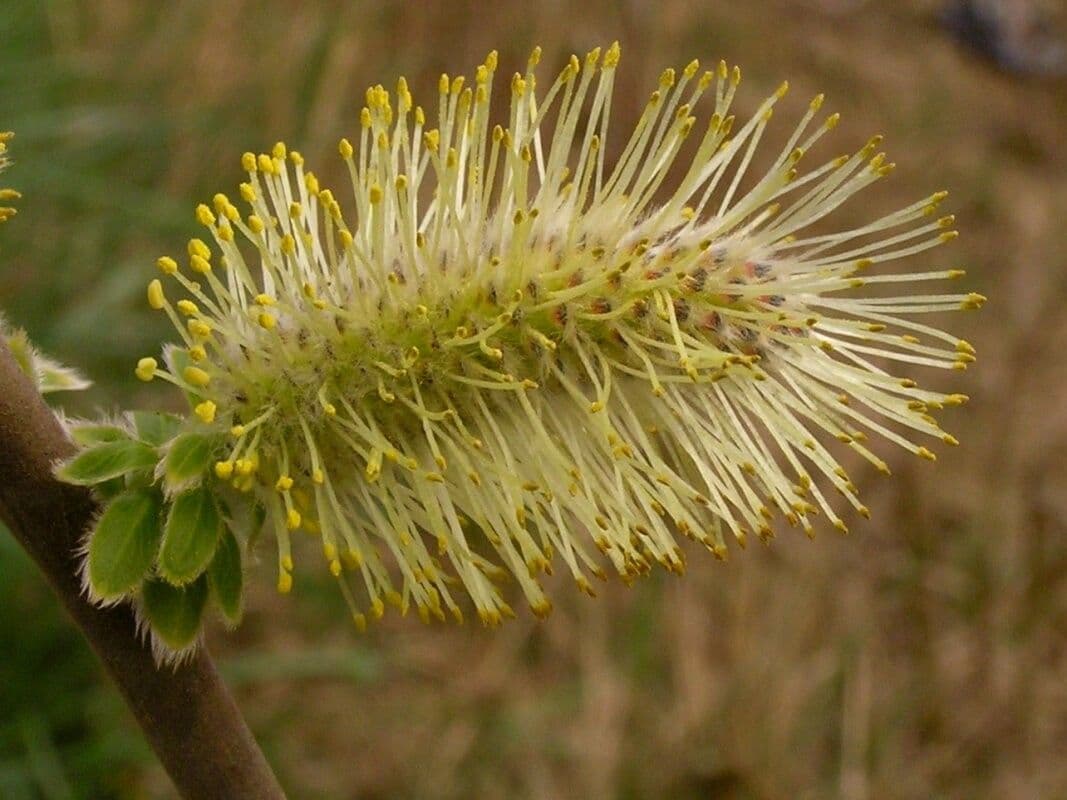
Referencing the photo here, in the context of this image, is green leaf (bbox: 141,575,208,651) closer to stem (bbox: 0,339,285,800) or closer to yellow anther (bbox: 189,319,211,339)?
stem (bbox: 0,339,285,800)

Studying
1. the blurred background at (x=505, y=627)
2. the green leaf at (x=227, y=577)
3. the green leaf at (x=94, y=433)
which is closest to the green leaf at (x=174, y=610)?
the green leaf at (x=227, y=577)

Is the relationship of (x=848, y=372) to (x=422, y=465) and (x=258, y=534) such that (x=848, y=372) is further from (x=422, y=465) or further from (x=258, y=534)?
(x=258, y=534)

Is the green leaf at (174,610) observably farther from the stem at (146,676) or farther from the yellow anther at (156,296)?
the yellow anther at (156,296)

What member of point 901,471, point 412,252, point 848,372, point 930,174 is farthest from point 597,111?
point 930,174

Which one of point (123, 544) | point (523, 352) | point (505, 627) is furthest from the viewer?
point (505, 627)

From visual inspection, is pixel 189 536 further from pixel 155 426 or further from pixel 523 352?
pixel 523 352

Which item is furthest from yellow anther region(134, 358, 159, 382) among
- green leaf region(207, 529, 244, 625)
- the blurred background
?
the blurred background

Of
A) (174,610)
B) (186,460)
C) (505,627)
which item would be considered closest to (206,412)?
(186,460)
